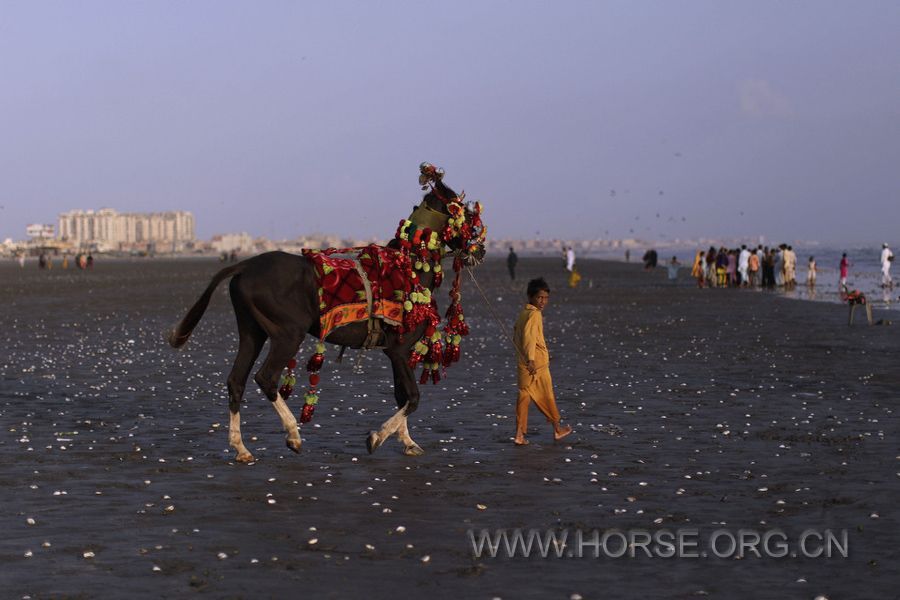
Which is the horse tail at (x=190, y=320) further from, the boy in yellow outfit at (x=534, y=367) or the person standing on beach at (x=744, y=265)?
the person standing on beach at (x=744, y=265)

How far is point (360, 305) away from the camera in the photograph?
42.9ft

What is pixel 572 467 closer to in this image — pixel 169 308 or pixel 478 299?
pixel 169 308

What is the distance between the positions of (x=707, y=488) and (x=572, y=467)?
157cm

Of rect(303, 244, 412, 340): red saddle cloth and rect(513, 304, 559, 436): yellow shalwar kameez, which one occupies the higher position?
rect(303, 244, 412, 340): red saddle cloth

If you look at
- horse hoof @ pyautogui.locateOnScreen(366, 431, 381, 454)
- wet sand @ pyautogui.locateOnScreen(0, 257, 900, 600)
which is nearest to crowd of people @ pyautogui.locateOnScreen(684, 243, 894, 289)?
wet sand @ pyautogui.locateOnScreen(0, 257, 900, 600)

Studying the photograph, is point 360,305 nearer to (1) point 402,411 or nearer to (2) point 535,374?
(1) point 402,411

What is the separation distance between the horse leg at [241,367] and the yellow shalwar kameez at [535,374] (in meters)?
2.94

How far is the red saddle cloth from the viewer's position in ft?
42.4

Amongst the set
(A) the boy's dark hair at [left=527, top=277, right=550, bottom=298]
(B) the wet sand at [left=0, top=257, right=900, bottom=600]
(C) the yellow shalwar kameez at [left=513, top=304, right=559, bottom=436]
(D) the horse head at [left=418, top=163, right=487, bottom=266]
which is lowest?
(B) the wet sand at [left=0, top=257, right=900, bottom=600]

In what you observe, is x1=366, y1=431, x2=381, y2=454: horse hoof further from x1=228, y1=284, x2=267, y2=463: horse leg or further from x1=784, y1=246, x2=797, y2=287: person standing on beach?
x1=784, y1=246, x2=797, y2=287: person standing on beach

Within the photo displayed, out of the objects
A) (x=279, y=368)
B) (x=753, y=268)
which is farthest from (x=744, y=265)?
(x=279, y=368)

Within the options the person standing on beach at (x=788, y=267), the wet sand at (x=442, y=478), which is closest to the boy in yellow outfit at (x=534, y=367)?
the wet sand at (x=442, y=478)

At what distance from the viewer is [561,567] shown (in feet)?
27.5

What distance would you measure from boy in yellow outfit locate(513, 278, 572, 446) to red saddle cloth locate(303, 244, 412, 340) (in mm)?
1555
